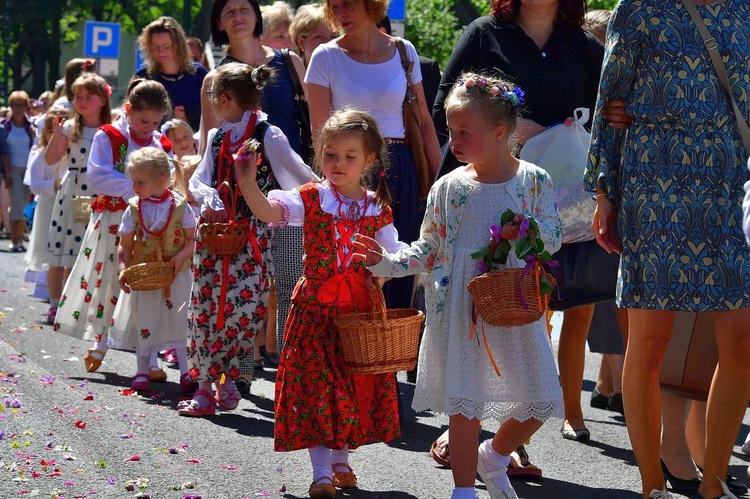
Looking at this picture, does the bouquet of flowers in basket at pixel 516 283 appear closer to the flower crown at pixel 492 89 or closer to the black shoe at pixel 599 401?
the flower crown at pixel 492 89

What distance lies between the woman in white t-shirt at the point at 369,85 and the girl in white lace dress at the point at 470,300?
1516mm

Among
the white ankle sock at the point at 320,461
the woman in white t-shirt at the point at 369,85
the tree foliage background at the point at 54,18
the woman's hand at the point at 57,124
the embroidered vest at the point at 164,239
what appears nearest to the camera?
the white ankle sock at the point at 320,461

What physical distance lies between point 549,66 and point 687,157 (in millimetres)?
1351

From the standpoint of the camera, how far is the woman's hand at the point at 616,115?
5.27 metres

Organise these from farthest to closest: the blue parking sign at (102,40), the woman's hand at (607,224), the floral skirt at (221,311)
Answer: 1. the blue parking sign at (102,40)
2. the floral skirt at (221,311)
3. the woman's hand at (607,224)

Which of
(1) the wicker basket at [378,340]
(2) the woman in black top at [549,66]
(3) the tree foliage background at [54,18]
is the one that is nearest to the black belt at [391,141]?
(2) the woman in black top at [549,66]

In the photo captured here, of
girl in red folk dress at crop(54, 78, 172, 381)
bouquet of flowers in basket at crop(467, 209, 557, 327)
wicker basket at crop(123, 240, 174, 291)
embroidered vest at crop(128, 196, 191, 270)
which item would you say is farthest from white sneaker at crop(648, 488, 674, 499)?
girl in red folk dress at crop(54, 78, 172, 381)

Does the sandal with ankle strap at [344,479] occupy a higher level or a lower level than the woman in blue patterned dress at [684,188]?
lower

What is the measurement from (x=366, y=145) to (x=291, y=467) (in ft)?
4.79

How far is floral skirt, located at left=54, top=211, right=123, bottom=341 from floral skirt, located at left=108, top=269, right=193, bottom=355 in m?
0.55

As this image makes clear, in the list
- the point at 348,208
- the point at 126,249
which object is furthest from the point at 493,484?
the point at 126,249

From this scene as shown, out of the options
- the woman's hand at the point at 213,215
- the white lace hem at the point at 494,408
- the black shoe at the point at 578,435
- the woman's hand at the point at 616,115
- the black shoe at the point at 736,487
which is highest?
the woman's hand at the point at 616,115

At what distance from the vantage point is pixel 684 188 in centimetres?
513

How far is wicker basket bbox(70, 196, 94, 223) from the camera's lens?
34.6 feet
